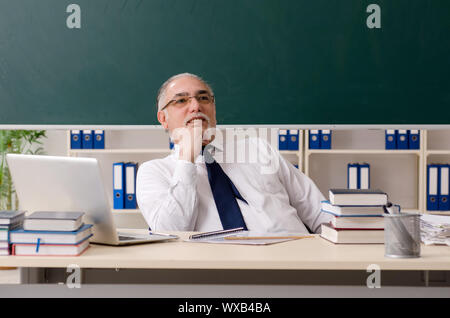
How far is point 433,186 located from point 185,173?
2.94m

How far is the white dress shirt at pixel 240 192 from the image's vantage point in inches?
65.9

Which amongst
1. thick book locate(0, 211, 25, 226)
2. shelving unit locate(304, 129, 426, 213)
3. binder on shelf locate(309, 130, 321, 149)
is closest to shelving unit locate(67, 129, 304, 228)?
binder on shelf locate(309, 130, 321, 149)

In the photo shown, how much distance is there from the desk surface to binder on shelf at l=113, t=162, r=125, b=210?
2.77 m

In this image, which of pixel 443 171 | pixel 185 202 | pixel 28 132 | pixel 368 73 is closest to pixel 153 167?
pixel 185 202

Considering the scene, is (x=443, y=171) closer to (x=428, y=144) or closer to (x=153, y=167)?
(x=428, y=144)

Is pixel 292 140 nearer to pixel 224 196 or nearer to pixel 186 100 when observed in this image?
pixel 186 100

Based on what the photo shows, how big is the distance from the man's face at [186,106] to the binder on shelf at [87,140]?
7.27 ft

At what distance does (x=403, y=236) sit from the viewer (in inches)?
43.4

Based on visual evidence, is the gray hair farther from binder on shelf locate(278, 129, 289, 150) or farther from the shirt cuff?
binder on shelf locate(278, 129, 289, 150)

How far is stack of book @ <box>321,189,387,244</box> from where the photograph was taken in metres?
1.26

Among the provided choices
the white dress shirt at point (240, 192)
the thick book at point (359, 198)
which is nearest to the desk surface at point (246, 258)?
the thick book at point (359, 198)

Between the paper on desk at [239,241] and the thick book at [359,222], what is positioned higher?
the thick book at [359,222]

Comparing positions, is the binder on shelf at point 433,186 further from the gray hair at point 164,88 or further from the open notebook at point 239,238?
the open notebook at point 239,238

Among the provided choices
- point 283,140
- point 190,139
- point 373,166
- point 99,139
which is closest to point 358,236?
point 190,139
